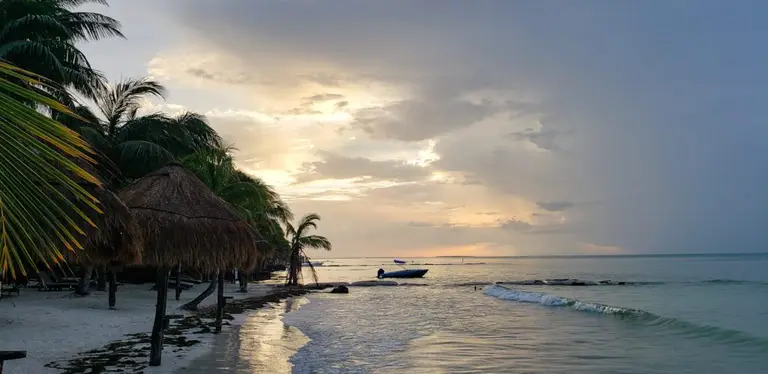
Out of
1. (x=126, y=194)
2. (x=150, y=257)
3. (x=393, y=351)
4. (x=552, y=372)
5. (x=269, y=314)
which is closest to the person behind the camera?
(x=150, y=257)

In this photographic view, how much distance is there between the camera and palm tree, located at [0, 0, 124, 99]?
15211 mm

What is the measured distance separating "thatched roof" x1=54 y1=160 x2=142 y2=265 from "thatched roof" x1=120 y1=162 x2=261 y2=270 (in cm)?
102

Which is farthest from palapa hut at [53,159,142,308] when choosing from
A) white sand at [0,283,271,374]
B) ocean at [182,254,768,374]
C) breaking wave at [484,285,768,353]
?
breaking wave at [484,285,768,353]

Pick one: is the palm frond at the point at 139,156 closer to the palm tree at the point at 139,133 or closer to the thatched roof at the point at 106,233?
the palm tree at the point at 139,133

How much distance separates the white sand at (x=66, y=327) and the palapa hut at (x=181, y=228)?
6.65 ft

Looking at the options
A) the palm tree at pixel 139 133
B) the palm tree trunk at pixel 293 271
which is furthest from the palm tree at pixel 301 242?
the palm tree at pixel 139 133

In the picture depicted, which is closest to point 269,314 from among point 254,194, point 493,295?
point 254,194

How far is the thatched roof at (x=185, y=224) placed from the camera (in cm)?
960

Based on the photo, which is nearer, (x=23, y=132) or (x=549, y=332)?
(x=23, y=132)

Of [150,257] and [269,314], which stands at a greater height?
[150,257]

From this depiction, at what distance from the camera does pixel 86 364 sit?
33.9 feet

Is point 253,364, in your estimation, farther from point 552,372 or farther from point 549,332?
point 549,332

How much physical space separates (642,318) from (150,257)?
886 inches

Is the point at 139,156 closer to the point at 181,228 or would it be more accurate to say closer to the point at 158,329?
the point at 158,329
